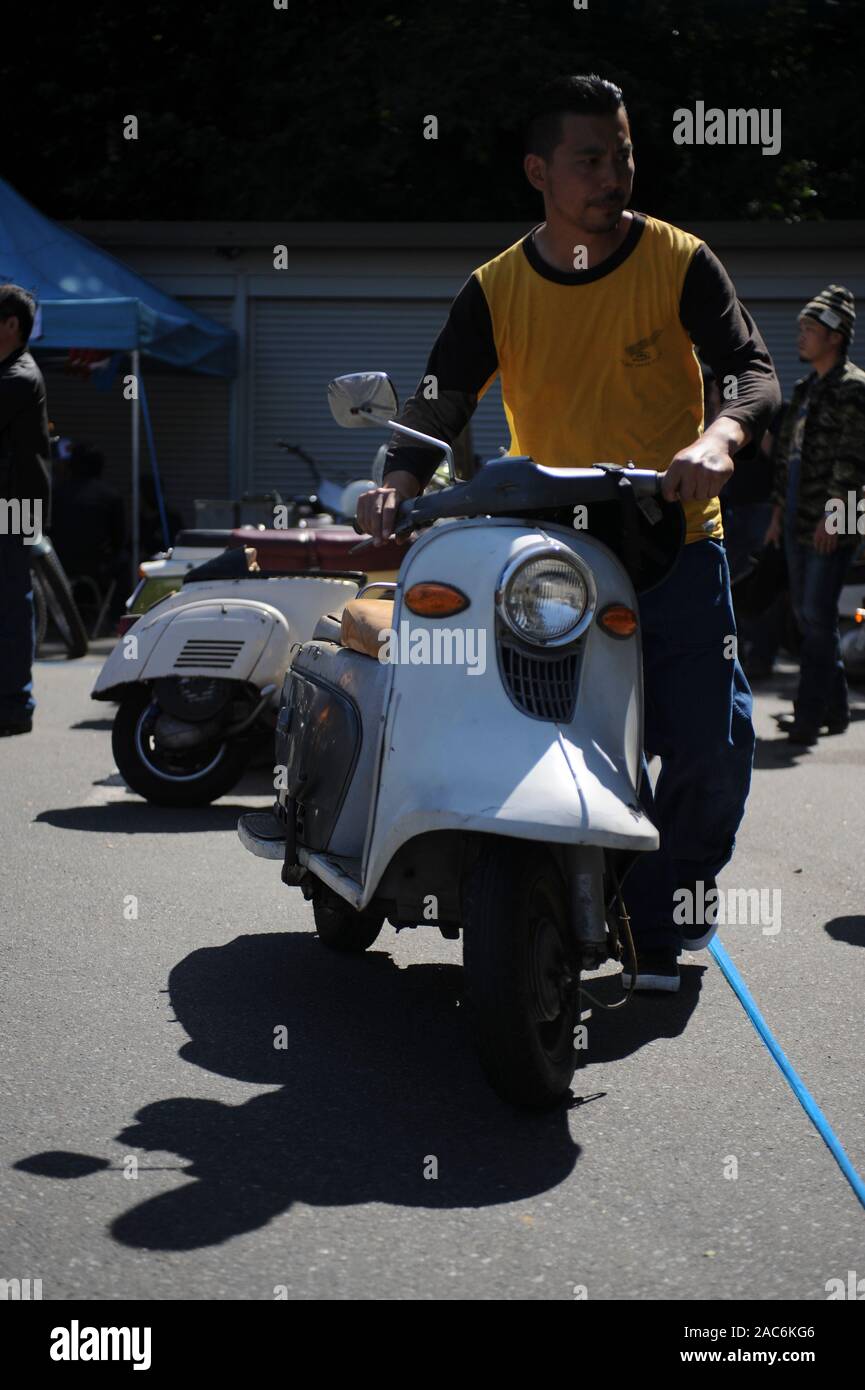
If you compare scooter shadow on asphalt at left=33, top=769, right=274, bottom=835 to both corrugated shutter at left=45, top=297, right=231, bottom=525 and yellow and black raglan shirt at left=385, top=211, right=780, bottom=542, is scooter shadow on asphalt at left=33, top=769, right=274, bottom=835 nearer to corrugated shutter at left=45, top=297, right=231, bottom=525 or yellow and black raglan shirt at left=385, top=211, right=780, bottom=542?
yellow and black raglan shirt at left=385, top=211, right=780, bottom=542

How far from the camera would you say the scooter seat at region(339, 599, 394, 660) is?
13.7 feet

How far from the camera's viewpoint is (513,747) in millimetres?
3564

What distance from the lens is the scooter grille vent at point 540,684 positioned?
3656mm

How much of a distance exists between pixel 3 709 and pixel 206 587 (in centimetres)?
213

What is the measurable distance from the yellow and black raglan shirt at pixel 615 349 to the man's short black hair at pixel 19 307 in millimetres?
5215

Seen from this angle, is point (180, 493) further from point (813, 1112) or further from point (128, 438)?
point (813, 1112)

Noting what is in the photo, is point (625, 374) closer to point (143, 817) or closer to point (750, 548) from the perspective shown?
point (143, 817)

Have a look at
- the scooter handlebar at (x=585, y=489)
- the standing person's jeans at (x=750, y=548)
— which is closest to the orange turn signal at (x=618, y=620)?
the scooter handlebar at (x=585, y=489)

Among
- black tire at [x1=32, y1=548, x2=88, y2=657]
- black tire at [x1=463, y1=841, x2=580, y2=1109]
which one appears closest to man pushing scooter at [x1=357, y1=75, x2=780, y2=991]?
black tire at [x1=463, y1=841, x2=580, y2=1109]

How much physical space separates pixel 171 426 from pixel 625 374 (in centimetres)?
1702

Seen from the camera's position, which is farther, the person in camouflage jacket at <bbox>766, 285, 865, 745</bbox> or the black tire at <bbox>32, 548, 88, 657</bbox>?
the black tire at <bbox>32, 548, 88, 657</bbox>

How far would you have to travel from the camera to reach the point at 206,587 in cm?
736

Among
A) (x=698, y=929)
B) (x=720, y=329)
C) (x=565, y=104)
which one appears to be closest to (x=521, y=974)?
(x=698, y=929)

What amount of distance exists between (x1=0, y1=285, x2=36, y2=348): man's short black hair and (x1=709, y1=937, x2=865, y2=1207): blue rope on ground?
17.7 ft
